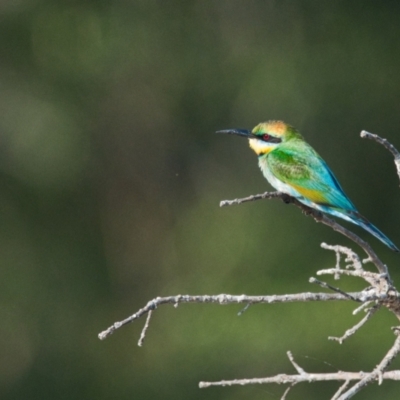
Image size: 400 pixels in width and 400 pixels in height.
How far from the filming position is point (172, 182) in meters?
8.03

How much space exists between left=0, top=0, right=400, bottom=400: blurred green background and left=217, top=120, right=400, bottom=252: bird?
12.1 feet

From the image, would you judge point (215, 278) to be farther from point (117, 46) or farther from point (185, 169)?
point (117, 46)

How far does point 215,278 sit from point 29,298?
141 cm

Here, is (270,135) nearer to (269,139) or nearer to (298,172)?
(269,139)

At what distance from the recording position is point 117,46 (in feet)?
26.2

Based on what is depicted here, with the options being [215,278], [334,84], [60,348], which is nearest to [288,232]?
[215,278]

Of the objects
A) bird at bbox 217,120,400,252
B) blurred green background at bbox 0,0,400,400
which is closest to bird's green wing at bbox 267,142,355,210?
bird at bbox 217,120,400,252

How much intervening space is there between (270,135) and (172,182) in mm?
4664

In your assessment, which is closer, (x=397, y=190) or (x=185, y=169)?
(x=397, y=190)

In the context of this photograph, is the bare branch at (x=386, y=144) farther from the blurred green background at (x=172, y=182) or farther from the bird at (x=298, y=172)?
the blurred green background at (x=172, y=182)

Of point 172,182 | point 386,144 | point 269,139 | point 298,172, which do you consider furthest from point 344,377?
point 172,182

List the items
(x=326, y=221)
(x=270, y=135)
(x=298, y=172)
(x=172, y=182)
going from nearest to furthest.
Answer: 1. (x=326, y=221)
2. (x=298, y=172)
3. (x=270, y=135)
4. (x=172, y=182)

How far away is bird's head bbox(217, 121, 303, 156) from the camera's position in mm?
3371

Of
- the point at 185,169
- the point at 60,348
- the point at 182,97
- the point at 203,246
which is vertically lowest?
the point at 60,348
